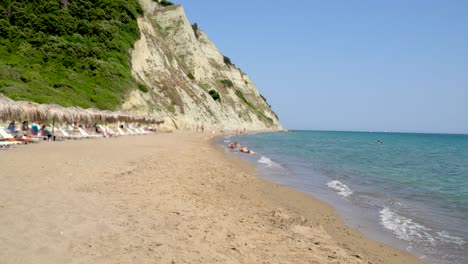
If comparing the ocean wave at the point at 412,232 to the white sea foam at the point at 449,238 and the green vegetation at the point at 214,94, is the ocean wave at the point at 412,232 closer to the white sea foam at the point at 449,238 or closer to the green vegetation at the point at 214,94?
the white sea foam at the point at 449,238

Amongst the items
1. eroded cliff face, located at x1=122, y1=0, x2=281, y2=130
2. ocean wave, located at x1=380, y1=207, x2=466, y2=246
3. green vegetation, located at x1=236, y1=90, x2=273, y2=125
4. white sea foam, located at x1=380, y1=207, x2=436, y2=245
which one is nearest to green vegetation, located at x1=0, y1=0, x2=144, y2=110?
eroded cliff face, located at x1=122, y1=0, x2=281, y2=130

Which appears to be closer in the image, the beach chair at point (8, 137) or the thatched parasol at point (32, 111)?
the beach chair at point (8, 137)

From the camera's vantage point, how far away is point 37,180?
27.3 ft

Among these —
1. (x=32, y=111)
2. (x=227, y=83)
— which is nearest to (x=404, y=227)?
(x=32, y=111)

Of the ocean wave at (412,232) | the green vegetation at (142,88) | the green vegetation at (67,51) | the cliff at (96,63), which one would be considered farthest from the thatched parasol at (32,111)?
the green vegetation at (142,88)

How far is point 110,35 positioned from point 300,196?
4453 centimetres

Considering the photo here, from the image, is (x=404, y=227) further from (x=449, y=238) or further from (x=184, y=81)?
(x=184, y=81)

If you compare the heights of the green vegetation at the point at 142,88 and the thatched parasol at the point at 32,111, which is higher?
the green vegetation at the point at 142,88

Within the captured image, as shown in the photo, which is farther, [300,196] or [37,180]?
[300,196]

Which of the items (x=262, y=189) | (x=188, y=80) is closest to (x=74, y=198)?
(x=262, y=189)

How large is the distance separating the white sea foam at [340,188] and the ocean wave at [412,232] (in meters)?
2.83

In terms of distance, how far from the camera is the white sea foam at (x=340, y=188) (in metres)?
11.6

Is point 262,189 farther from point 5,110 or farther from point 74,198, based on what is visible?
point 5,110

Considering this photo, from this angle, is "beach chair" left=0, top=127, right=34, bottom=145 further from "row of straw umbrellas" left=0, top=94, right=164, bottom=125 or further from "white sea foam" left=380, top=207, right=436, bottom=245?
"white sea foam" left=380, top=207, right=436, bottom=245
